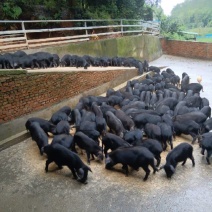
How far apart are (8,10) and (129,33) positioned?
32.5ft

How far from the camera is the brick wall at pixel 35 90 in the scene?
20.9 feet

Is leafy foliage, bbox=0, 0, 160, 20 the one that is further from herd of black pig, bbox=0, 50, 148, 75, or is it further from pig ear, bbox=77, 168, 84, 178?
pig ear, bbox=77, 168, 84, 178

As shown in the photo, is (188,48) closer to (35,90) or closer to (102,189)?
(35,90)

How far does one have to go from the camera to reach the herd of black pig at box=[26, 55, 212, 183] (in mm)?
5078

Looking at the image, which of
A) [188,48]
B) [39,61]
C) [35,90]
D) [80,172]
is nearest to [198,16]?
[188,48]

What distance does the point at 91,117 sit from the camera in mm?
7086

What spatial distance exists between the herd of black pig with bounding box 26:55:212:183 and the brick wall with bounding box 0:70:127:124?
519 millimetres

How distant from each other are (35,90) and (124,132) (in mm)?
2588

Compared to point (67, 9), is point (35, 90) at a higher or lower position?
lower

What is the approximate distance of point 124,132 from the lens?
21.4ft

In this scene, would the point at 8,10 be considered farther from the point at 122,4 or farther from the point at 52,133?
the point at 122,4

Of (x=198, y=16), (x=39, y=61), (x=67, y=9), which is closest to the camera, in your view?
(x=39, y=61)

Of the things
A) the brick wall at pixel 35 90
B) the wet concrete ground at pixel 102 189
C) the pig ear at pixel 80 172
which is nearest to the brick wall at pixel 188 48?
the brick wall at pixel 35 90

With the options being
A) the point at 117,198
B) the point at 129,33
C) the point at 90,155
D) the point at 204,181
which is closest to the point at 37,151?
the point at 90,155
